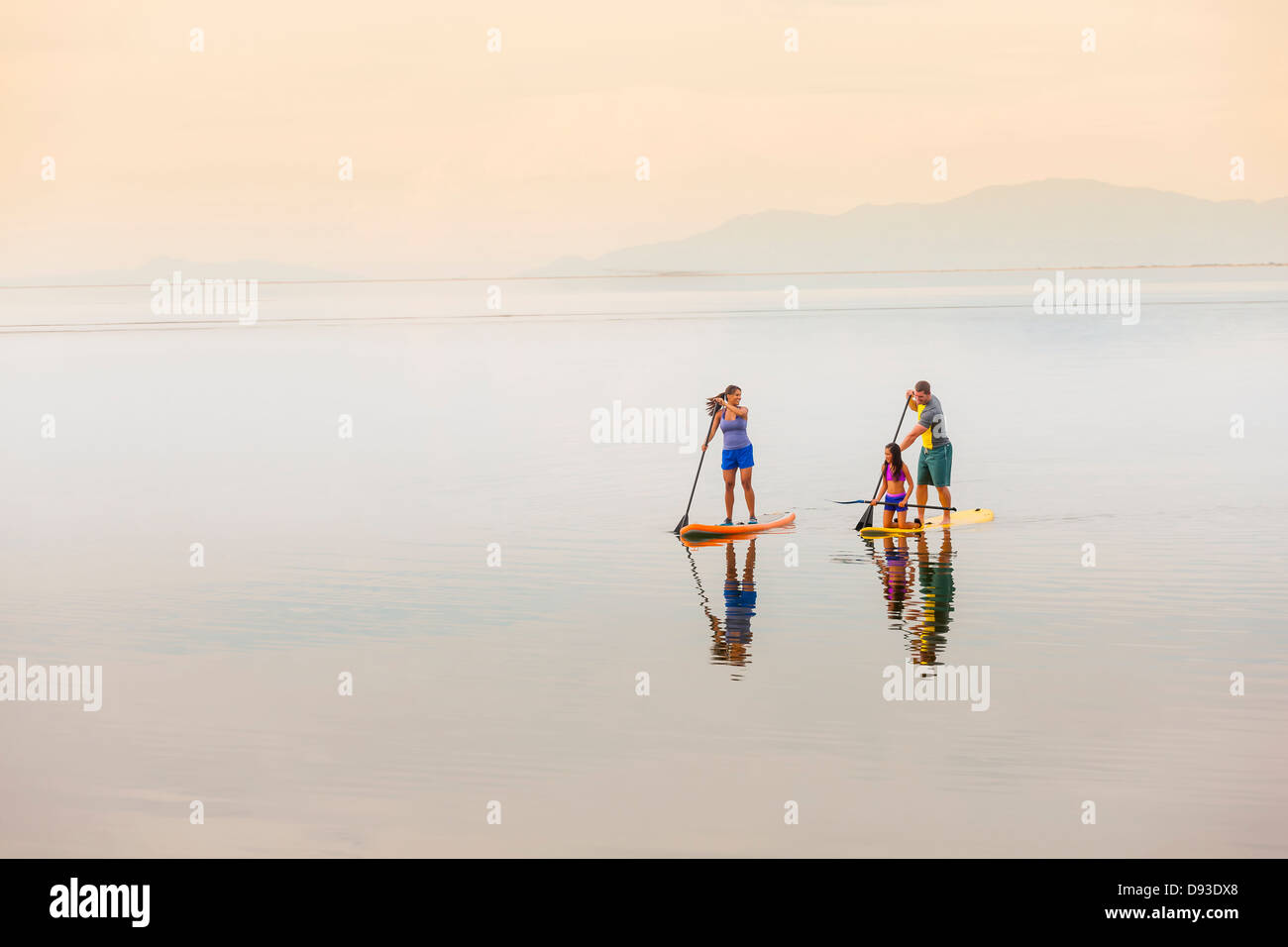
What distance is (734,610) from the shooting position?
14.3 metres

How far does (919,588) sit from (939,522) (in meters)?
3.75

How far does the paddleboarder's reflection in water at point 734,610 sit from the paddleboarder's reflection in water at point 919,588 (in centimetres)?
137

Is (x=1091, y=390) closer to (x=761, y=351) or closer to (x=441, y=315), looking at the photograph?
(x=761, y=351)

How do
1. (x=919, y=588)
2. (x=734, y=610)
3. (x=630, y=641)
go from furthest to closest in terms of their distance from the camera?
(x=919, y=588) < (x=734, y=610) < (x=630, y=641)

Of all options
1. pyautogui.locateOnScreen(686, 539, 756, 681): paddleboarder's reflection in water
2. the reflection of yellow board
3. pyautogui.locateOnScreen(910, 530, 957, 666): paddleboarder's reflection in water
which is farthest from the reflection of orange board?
pyautogui.locateOnScreen(910, 530, 957, 666): paddleboarder's reflection in water

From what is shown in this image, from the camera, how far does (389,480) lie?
79.2 feet

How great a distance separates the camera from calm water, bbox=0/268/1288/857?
374 inches

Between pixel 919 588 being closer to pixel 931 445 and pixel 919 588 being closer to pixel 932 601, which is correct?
pixel 932 601

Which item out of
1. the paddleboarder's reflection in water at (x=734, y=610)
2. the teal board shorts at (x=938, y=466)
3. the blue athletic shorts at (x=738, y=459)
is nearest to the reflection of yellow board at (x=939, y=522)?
the teal board shorts at (x=938, y=466)

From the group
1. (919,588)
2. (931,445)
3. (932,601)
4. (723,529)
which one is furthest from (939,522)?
(932,601)

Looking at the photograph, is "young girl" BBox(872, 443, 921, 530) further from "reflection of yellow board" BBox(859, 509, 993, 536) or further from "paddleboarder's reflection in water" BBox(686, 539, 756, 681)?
"paddleboarder's reflection in water" BBox(686, 539, 756, 681)

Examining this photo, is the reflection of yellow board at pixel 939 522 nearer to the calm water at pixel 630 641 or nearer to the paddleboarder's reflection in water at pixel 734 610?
the calm water at pixel 630 641
